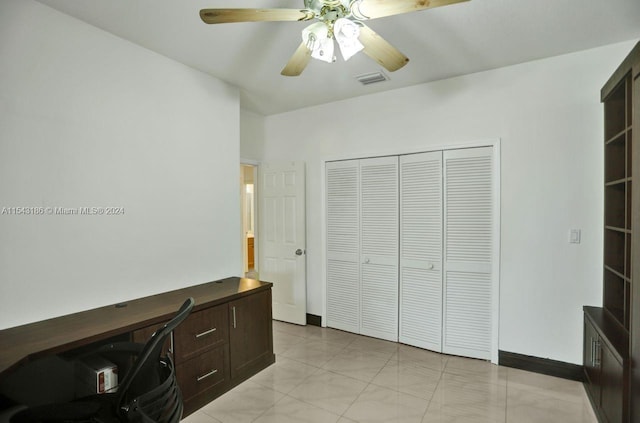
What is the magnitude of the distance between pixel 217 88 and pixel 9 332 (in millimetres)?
2472

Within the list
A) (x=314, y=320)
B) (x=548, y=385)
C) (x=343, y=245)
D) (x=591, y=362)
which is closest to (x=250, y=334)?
(x=314, y=320)

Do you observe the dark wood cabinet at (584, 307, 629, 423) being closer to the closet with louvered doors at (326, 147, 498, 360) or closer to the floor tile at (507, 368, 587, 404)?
the floor tile at (507, 368, 587, 404)

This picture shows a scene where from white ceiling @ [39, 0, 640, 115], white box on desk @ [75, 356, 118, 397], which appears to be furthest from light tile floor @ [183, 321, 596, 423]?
white ceiling @ [39, 0, 640, 115]

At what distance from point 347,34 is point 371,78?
5.51ft

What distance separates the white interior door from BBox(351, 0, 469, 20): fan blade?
8.25 ft

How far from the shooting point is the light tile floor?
7.38 feet

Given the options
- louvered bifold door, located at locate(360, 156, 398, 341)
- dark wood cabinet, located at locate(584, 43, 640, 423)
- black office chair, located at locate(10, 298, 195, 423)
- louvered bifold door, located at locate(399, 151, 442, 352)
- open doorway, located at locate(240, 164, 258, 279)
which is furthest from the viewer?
open doorway, located at locate(240, 164, 258, 279)

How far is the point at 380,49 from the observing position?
1.90m

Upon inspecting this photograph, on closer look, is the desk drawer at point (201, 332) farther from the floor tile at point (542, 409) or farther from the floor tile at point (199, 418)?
the floor tile at point (542, 409)

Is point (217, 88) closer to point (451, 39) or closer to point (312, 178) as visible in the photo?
Answer: point (312, 178)

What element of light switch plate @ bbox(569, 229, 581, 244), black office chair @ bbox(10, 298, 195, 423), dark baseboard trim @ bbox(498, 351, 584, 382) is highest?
light switch plate @ bbox(569, 229, 581, 244)

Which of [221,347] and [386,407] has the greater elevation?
[221,347]

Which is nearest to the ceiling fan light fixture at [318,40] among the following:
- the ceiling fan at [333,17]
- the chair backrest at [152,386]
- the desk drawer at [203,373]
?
the ceiling fan at [333,17]

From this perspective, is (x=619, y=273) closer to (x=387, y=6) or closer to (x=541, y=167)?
(x=541, y=167)
